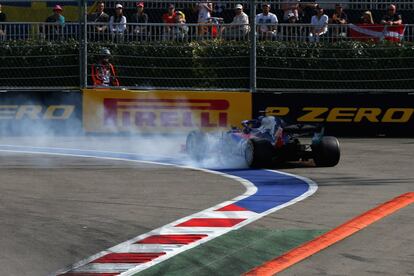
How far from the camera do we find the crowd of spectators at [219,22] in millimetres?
19875

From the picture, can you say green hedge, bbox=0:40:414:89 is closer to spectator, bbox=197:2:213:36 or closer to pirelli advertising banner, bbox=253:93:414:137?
spectator, bbox=197:2:213:36

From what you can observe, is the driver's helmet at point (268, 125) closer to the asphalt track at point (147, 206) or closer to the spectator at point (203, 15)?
the asphalt track at point (147, 206)

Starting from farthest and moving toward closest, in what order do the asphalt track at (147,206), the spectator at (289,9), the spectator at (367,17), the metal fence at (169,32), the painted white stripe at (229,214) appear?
the spectator at (289,9) → the spectator at (367,17) → the metal fence at (169,32) → the painted white stripe at (229,214) → the asphalt track at (147,206)

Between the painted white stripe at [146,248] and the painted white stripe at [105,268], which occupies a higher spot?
the painted white stripe at [105,268]

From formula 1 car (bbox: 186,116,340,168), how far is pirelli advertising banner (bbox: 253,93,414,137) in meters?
4.55

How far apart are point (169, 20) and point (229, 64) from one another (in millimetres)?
1559

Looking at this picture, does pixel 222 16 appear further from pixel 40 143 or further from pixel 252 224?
pixel 252 224

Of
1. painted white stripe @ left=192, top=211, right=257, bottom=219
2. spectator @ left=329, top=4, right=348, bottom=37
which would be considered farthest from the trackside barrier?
painted white stripe @ left=192, top=211, right=257, bottom=219

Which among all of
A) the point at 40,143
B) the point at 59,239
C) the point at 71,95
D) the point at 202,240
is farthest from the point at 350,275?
the point at 71,95

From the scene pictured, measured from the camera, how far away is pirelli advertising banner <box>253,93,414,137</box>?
19406 millimetres

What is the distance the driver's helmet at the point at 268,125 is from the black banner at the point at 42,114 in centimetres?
572

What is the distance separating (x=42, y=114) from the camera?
19.5 meters

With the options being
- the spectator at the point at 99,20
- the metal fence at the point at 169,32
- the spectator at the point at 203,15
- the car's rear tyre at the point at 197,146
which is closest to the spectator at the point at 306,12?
the metal fence at the point at 169,32

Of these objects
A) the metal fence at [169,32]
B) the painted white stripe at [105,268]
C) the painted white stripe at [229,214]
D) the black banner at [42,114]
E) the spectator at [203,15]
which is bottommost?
the black banner at [42,114]
